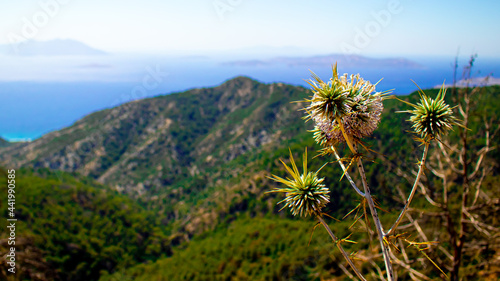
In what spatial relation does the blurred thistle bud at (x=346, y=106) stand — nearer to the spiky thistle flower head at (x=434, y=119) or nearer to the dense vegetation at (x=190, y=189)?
the dense vegetation at (x=190, y=189)

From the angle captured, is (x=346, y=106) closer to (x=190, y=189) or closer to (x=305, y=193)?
(x=305, y=193)

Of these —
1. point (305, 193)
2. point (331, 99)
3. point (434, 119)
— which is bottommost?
point (305, 193)

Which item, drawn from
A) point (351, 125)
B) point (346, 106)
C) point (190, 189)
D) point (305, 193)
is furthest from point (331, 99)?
point (190, 189)

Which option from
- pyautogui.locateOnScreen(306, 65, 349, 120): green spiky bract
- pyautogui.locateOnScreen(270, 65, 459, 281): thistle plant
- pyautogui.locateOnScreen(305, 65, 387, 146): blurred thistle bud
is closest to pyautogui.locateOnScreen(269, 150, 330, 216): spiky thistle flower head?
pyautogui.locateOnScreen(270, 65, 459, 281): thistle plant

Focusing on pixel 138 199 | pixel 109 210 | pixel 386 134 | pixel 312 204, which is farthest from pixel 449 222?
pixel 138 199

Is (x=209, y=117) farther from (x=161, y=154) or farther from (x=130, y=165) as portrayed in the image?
(x=130, y=165)

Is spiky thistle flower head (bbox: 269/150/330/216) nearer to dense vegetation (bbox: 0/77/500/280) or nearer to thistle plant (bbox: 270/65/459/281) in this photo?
thistle plant (bbox: 270/65/459/281)

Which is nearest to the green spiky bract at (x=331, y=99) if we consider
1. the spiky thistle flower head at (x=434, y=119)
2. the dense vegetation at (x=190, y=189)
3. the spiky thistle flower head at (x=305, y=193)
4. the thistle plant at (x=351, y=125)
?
the thistle plant at (x=351, y=125)
